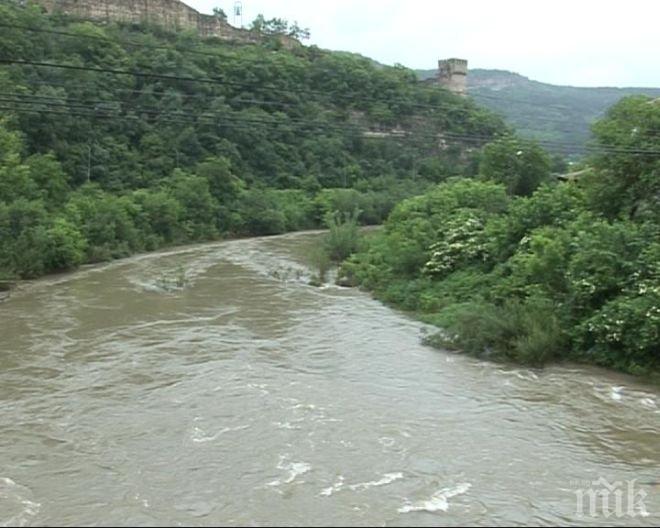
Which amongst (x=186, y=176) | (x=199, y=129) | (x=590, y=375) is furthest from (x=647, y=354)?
(x=199, y=129)

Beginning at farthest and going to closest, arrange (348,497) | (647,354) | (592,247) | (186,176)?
1. (186,176)
2. (592,247)
3. (647,354)
4. (348,497)

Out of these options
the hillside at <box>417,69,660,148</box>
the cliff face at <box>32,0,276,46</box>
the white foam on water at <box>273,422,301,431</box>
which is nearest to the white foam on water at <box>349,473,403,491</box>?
the white foam on water at <box>273,422,301,431</box>

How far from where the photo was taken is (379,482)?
684cm

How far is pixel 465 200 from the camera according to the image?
64.3 feet

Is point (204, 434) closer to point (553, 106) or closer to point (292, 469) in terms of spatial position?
point (292, 469)

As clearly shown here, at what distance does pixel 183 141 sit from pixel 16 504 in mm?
30913

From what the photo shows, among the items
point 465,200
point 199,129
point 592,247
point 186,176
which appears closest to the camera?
point 592,247

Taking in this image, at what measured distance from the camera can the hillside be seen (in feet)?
144

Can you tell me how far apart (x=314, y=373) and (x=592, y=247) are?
4924 millimetres

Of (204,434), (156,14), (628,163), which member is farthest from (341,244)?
(156,14)

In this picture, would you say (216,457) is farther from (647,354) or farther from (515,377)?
(647,354)

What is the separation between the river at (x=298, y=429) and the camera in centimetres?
641

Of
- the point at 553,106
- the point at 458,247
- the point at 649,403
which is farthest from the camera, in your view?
the point at 553,106

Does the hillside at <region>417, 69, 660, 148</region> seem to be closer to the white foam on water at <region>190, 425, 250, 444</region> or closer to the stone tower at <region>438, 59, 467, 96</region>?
the stone tower at <region>438, 59, 467, 96</region>
